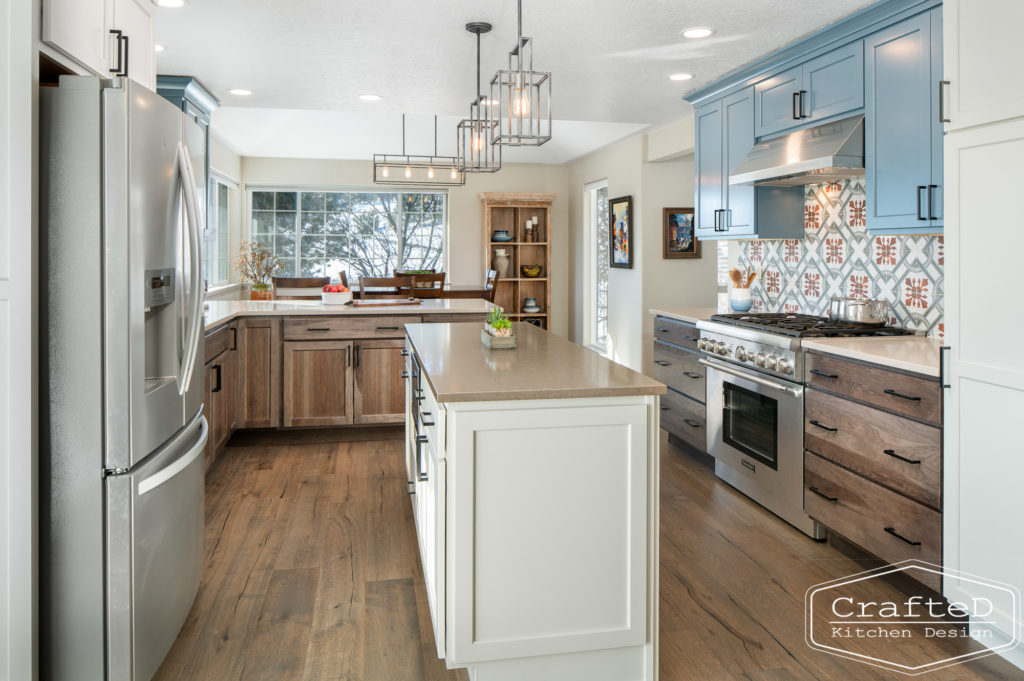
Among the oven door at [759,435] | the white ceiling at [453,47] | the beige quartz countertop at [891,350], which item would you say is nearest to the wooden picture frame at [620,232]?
the white ceiling at [453,47]

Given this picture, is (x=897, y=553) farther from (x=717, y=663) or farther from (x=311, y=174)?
(x=311, y=174)

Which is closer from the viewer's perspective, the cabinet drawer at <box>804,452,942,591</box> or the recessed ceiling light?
the cabinet drawer at <box>804,452,942,591</box>

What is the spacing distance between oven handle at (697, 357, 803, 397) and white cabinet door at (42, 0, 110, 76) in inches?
111

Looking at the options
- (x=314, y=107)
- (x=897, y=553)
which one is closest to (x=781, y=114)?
(x=897, y=553)

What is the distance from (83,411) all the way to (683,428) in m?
3.41

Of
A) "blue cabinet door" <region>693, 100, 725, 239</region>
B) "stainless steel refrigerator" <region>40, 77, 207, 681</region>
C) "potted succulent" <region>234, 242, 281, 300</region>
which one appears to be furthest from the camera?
"potted succulent" <region>234, 242, 281, 300</region>

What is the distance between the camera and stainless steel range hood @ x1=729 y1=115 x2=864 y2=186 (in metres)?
3.29

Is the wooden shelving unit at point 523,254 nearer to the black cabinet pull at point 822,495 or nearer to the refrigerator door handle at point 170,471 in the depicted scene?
the black cabinet pull at point 822,495

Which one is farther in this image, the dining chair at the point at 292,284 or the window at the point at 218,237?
the window at the point at 218,237

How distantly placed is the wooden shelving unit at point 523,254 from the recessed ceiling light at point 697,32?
5318 mm

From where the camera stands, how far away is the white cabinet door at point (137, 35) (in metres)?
2.26

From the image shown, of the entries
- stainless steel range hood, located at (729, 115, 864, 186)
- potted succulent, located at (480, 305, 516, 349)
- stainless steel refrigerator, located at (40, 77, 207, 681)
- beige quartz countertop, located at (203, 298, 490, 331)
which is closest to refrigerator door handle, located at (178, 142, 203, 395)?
stainless steel refrigerator, located at (40, 77, 207, 681)

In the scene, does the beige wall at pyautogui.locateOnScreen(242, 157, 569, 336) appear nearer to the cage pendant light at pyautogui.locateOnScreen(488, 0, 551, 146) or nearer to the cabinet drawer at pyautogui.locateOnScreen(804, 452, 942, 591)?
the cage pendant light at pyautogui.locateOnScreen(488, 0, 551, 146)

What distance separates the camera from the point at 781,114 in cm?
391
